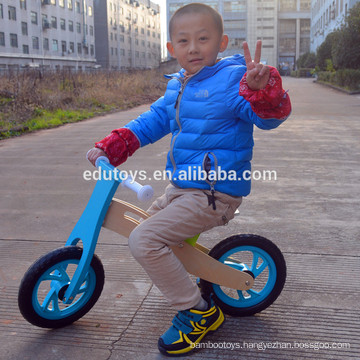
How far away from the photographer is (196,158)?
2.39 meters

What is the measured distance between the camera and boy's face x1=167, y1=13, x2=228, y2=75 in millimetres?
2328

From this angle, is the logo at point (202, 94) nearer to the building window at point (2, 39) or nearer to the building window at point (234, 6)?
the building window at point (2, 39)

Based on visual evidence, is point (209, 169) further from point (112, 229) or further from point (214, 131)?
point (112, 229)

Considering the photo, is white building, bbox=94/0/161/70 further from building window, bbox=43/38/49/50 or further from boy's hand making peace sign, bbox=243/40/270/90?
boy's hand making peace sign, bbox=243/40/270/90

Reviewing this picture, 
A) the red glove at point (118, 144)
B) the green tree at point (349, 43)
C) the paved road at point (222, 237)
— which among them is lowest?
the paved road at point (222, 237)

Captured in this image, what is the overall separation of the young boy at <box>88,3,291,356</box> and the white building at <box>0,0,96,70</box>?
143ft

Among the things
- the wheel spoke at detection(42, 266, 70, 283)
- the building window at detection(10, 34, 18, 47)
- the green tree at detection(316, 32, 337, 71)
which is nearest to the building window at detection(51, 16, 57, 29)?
the building window at detection(10, 34, 18, 47)

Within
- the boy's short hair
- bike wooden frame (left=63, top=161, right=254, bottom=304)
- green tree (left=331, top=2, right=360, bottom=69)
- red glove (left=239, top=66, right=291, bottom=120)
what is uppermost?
green tree (left=331, top=2, right=360, bottom=69)

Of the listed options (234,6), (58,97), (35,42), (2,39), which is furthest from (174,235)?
(234,6)

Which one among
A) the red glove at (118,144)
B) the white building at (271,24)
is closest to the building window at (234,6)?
the white building at (271,24)

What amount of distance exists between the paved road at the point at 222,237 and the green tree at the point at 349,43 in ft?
60.7

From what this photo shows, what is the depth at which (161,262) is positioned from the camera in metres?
2.27

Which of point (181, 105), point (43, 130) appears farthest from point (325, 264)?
point (43, 130)

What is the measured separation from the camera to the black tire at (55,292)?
2400mm
